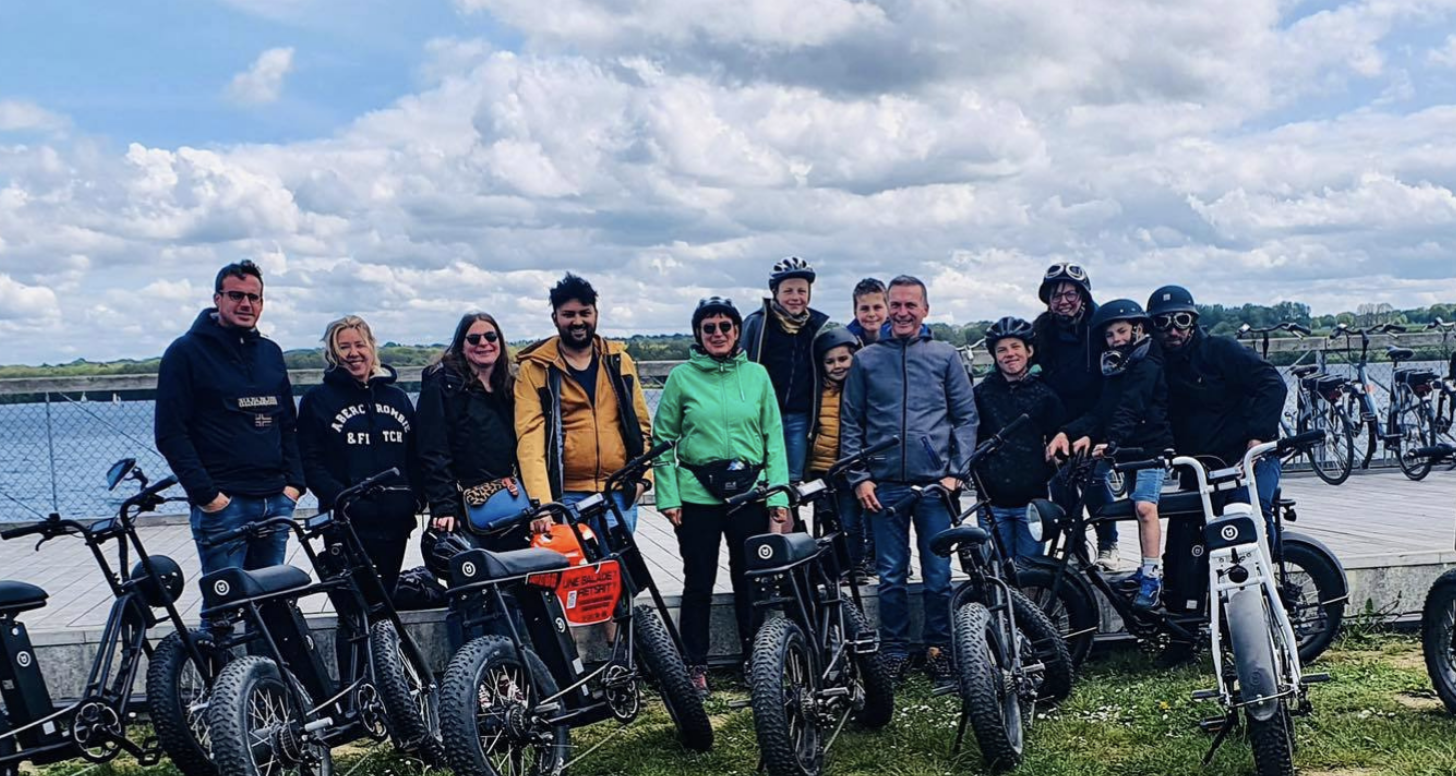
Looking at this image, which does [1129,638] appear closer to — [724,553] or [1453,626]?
[1453,626]

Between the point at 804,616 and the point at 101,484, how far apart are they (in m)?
7.73

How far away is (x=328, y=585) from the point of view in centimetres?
510

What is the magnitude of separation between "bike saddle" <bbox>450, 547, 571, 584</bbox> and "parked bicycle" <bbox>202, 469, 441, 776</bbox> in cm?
48

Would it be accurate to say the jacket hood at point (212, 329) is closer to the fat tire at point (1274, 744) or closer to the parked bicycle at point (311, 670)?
the parked bicycle at point (311, 670)

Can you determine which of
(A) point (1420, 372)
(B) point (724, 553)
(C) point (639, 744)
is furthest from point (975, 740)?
(A) point (1420, 372)

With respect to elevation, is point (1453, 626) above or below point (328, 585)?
below

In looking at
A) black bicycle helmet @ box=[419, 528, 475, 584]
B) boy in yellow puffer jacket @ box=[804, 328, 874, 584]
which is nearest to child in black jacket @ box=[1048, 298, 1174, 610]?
boy in yellow puffer jacket @ box=[804, 328, 874, 584]

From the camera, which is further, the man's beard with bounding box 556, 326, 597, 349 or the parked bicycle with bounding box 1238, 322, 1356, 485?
the parked bicycle with bounding box 1238, 322, 1356, 485

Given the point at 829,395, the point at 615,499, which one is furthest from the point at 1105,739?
the point at 615,499

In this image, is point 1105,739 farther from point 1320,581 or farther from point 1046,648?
point 1320,581

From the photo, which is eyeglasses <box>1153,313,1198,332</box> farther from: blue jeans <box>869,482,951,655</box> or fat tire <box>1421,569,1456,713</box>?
fat tire <box>1421,569,1456,713</box>

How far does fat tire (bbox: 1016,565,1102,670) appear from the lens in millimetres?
5895

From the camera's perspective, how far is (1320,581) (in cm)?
625

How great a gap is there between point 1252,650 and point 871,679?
4.71 feet
